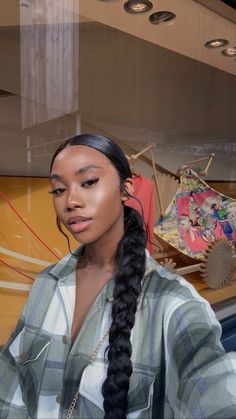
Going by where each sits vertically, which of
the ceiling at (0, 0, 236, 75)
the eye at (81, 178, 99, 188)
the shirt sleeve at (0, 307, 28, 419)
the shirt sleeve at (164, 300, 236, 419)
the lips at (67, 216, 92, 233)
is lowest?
the shirt sleeve at (0, 307, 28, 419)

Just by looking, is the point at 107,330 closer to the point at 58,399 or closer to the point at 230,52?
the point at 58,399

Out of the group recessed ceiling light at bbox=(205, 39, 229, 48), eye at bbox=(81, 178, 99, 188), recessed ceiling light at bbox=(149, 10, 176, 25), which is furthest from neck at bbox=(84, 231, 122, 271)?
recessed ceiling light at bbox=(205, 39, 229, 48)

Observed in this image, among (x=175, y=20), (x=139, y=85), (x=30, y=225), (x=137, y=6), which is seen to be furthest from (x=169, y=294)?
(x=139, y=85)

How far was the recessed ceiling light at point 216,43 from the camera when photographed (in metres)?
2.28

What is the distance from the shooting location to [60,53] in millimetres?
2055

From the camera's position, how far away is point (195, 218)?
2365 mm

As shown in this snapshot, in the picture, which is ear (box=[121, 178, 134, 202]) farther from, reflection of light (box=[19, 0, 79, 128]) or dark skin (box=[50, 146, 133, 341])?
reflection of light (box=[19, 0, 79, 128])

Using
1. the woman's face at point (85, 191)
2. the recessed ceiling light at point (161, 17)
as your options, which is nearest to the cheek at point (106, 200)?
the woman's face at point (85, 191)

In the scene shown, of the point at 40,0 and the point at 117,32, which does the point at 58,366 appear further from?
the point at 117,32

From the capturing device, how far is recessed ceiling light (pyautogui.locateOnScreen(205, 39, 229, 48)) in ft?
7.48

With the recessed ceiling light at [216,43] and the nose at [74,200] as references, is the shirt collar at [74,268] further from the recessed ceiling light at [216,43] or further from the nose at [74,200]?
the recessed ceiling light at [216,43]

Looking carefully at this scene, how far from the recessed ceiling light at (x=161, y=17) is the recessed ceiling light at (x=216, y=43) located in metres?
0.43

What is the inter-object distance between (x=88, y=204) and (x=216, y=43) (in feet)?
6.80

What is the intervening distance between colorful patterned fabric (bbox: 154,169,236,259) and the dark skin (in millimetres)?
1473
